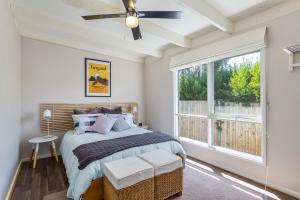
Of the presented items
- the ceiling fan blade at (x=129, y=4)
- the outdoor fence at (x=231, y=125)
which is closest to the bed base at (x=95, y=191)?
the ceiling fan blade at (x=129, y=4)

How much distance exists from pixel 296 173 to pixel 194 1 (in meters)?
2.70

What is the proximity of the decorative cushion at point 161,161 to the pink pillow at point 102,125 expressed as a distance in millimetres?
1192

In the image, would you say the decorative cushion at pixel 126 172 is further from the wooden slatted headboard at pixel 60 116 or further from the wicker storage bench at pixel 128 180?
the wooden slatted headboard at pixel 60 116

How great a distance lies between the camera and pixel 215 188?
91.9 inches

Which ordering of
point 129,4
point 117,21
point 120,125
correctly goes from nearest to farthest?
point 129,4 < point 117,21 < point 120,125

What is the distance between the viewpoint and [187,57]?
3549mm

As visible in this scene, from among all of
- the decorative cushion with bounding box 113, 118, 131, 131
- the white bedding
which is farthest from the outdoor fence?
the decorative cushion with bounding box 113, 118, 131, 131

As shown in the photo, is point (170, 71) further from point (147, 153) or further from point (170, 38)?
point (147, 153)

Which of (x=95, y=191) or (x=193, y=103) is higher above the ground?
(x=193, y=103)

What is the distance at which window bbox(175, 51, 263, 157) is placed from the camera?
2670 millimetres

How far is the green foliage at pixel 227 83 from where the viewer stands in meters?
2.67

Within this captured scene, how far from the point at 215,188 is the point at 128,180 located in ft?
4.63

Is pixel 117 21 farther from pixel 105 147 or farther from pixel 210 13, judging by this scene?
pixel 105 147

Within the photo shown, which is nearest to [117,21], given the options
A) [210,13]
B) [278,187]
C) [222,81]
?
[210,13]
